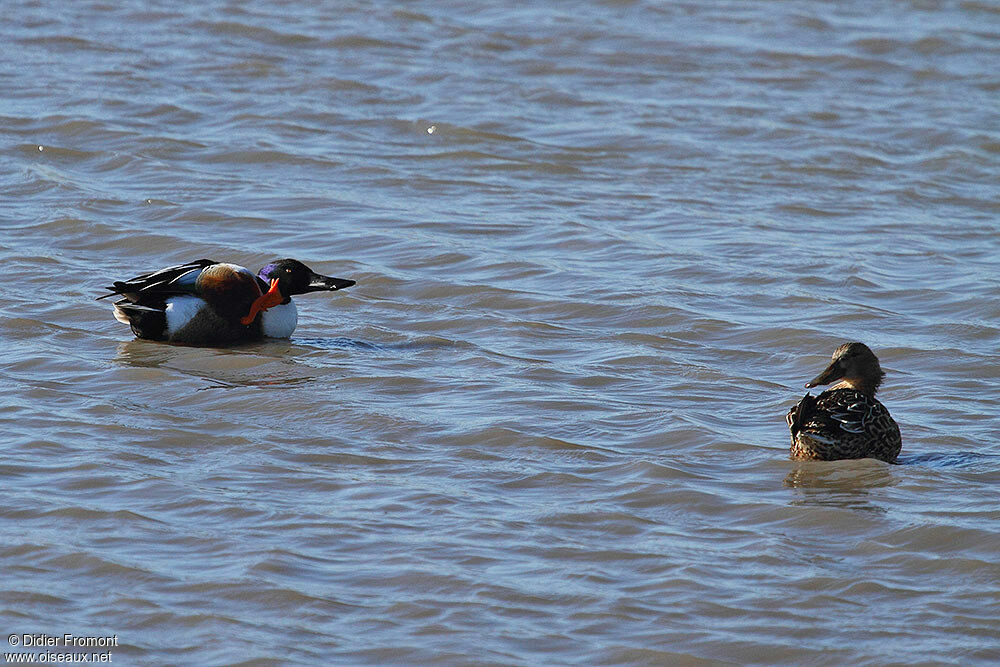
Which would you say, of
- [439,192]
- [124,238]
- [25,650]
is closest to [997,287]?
[439,192]

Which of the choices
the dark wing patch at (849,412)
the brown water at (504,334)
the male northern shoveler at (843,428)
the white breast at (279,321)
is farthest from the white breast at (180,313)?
the dark wing patch at (849,412)

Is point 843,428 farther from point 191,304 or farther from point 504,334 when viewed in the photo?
point 191,304

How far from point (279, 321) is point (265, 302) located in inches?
5.0

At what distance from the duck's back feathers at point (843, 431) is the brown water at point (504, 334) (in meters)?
0.10

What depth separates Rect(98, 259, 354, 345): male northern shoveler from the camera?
26.7 feet

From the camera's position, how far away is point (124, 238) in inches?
385

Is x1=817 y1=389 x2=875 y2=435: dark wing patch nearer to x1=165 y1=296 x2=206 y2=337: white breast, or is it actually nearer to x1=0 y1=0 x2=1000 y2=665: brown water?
x1=0 y1=0 x2=1000 y2=665: brown water

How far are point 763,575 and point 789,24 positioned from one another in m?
11.5

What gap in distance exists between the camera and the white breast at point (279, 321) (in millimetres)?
8359

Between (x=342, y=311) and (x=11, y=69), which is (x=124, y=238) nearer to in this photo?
(x=342, y=311)

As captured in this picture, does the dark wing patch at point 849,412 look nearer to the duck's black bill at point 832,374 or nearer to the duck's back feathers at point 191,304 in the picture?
the duck's black bill at point 832,374

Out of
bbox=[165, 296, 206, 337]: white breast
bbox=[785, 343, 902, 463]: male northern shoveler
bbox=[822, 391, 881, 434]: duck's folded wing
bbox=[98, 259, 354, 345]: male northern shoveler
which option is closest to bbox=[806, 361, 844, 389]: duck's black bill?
bbox=[785, 343, 902, 463]: male northern shoveler

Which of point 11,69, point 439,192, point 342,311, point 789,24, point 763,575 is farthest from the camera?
point 789,24

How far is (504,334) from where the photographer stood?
8539mm
